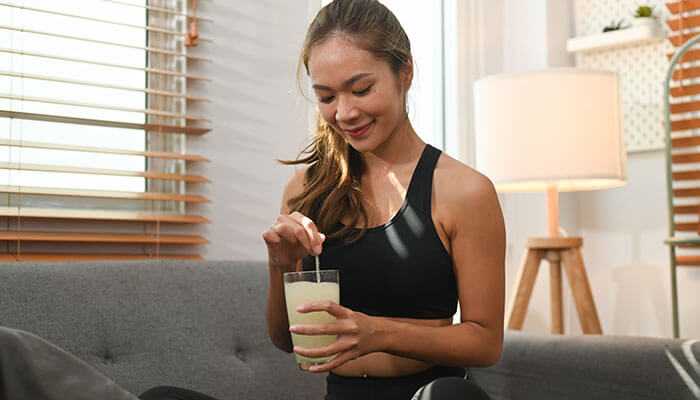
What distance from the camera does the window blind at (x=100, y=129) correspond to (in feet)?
7.97

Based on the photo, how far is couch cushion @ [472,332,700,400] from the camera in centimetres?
204

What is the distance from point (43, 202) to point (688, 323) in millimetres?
2503

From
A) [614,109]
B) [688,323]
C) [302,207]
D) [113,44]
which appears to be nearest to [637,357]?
[302,207]

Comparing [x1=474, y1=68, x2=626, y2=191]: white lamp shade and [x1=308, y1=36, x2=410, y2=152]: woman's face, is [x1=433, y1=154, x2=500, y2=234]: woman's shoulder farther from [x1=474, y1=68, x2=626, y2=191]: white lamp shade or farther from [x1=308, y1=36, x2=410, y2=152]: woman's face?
[x1=474, y1=68, x2=626, y2=191]: white lamp shade

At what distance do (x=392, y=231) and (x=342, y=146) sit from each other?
0.25 m

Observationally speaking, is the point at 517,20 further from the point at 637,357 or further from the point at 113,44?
the point at 637,357

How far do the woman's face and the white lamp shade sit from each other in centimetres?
142

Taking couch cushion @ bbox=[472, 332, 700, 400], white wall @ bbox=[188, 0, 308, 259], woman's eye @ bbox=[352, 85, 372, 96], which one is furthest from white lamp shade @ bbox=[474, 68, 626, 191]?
woman's eye @ bbox=[352, 85, 372, 96]

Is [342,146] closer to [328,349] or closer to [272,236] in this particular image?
[272,236]

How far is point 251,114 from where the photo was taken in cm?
292

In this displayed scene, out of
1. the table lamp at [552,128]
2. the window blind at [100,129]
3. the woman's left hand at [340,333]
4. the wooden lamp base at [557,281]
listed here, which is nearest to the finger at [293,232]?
the woman's left hand at [340,333]

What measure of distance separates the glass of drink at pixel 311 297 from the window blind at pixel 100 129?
109cm

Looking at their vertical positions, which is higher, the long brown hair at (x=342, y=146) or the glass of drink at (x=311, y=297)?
the long brown hair at (x=342, y=146)

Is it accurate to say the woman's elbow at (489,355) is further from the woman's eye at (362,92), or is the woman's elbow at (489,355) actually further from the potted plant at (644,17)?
the potted plant at (644,17)
